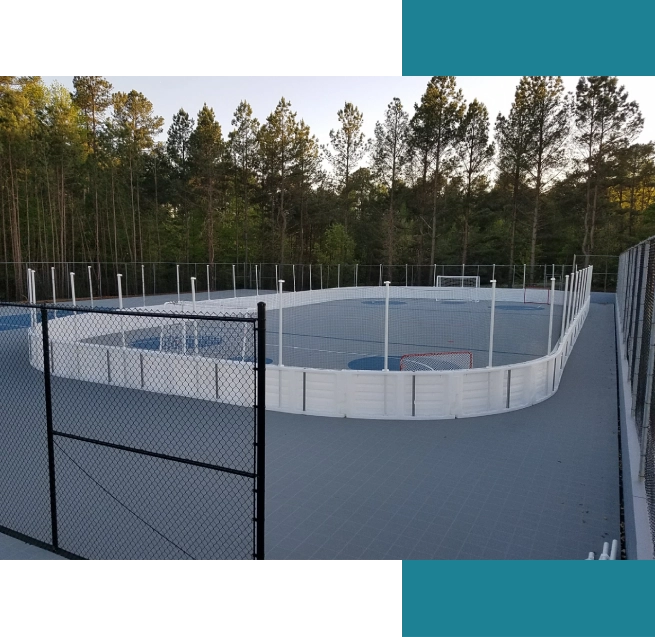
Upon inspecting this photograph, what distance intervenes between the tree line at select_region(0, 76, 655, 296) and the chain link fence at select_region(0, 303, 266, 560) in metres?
23.9

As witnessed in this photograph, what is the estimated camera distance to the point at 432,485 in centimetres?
540

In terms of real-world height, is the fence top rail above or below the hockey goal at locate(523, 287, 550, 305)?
above

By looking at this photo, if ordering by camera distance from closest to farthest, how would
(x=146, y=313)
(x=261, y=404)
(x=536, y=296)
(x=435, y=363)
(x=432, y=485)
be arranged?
(x=261, y=404), (x=146, y=313), (x=432, y=485), (x=435, y=363), (x=536, y=296)

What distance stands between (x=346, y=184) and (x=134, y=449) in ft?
125

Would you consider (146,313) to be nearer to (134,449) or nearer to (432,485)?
(134,449)

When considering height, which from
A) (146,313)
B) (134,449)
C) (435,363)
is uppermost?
(146,313)

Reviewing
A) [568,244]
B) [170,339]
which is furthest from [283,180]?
[170,339]

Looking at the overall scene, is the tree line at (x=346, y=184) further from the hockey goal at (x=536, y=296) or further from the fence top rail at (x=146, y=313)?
the fence top rail at (x=146, y=313)

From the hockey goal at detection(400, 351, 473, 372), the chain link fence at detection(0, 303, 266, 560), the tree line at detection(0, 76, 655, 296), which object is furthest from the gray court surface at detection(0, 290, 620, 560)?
the tree line at detection(0, 76, 655, 296)

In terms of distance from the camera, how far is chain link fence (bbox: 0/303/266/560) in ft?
13.8

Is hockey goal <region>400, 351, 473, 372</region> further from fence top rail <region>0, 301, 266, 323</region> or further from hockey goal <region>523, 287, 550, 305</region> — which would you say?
hockey goal <region>523, 287, 550, 305</region>

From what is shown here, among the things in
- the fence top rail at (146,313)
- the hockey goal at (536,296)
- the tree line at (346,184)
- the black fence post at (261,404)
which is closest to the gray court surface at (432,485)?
the black fence post at (261,404)

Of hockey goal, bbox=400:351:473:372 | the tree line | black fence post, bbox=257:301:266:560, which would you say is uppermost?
the tree line

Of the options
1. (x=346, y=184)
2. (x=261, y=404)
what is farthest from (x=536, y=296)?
(x=261, y=404)
